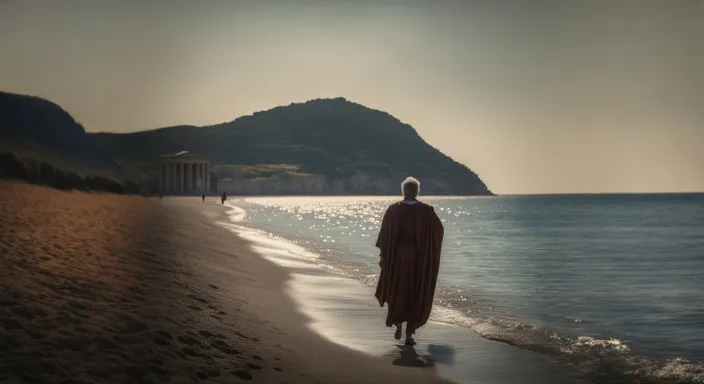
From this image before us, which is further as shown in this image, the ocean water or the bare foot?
the ocean water

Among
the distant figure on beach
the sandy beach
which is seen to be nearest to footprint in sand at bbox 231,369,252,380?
the sandy beach

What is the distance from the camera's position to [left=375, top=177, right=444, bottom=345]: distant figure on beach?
452 inches

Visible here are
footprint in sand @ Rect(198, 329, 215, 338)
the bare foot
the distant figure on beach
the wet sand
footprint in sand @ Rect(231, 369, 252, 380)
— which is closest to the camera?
footprint in sand @ Rect(231, 369, 252, 380)

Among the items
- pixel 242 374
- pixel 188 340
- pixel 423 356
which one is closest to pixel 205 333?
pixel 188 340

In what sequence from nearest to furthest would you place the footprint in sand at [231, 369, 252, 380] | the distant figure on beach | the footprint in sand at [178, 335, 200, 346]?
the footprint in sand at [231, 369, 252, 380] < the footprint in sand at [178, 335, 200, 346] < the distant figure on beach

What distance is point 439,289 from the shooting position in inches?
819

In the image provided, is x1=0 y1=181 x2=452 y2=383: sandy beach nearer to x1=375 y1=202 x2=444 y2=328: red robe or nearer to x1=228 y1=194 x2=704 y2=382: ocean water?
x1=375 y1=202 x2=444 y2=328: red robe

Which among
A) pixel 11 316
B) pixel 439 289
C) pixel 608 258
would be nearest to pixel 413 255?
pixel 11 316

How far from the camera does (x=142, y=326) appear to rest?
963 cm

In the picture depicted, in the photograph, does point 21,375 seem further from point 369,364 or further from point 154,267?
point 154,267

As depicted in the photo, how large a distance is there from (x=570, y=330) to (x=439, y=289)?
663 centimetres

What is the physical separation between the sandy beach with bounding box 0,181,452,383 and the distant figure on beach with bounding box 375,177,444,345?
1185 mm

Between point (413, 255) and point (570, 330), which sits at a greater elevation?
point (413, 255)

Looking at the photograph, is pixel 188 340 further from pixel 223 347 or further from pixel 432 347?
pixel 432 347
